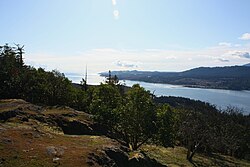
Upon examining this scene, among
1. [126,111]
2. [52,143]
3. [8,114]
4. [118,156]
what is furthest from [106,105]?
[52,143]

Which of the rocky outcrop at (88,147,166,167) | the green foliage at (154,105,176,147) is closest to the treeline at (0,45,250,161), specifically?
the green foliage at (154,105,176,147)

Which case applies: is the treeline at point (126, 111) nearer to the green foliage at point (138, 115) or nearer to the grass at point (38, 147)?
the green foliage at point (138, 115)

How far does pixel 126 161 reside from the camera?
23.5m

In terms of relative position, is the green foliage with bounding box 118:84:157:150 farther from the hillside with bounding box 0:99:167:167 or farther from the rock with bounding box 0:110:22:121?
the rock with bounding box 0:110:22:121

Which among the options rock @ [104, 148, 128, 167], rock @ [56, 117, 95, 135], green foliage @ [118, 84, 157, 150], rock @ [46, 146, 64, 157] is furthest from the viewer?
green foliage @ [118, 84, 157, 150]

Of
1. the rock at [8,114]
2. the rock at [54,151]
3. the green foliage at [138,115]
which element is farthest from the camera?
the green foliage at [138,115]

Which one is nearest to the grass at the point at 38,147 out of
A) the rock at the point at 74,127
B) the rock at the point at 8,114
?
the rock at the point at 8,114

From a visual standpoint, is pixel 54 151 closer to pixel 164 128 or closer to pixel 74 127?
pixel 74 127

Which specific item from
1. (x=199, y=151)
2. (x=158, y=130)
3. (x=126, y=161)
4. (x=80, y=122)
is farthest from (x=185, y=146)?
(x=126, y=161)

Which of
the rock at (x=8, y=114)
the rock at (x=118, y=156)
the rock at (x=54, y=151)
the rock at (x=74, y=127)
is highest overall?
the rock at (x=8, y=114)

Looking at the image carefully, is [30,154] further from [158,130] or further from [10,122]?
[158,130]

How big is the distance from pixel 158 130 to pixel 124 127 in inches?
167

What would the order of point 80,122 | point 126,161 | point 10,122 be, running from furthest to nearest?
point 80,122, point 10,122, point 126,161

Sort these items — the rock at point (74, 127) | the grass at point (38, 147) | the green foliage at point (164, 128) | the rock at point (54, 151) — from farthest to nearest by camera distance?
the green foliage at point (164, 128) < the rock at point (74, 127) < the rock at point (54, 151) < the grass at point (38, 147)
